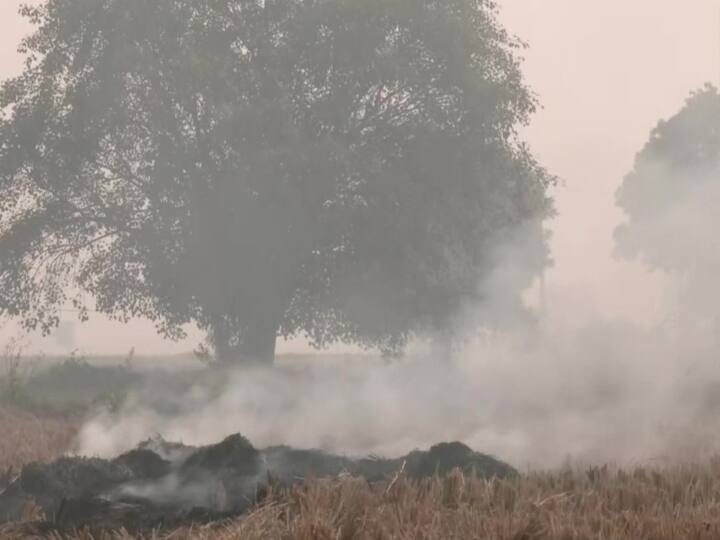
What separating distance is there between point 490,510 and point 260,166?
66.3ft

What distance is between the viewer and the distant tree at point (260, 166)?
2869 centimetres

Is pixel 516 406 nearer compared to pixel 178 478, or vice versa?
pixel 178 478

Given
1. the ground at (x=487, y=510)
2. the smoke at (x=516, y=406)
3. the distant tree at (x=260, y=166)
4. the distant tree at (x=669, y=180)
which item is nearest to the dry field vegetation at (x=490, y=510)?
the ground at (x=487, y=510)

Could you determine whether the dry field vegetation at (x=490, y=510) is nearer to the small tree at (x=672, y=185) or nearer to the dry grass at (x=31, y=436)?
the dry grass at (x=31, y=436)

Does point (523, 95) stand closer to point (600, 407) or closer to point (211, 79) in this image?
point (211, 79)

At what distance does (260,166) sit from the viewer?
90.6 feet

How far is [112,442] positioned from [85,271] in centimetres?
1464

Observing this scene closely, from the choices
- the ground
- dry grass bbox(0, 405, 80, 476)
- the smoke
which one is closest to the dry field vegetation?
the ground

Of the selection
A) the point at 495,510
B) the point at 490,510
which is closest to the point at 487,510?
the point at 495,510

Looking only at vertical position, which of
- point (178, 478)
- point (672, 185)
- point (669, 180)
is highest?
Answer: point (669, 180)

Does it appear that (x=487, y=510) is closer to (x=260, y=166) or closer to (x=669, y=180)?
(x=260, y=166)

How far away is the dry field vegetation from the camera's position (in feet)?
23.9

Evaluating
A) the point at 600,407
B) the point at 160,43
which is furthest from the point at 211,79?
the point at 600,407

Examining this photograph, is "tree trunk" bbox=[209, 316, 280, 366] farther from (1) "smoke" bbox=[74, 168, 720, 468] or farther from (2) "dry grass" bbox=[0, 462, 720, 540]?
(2) "dry grass" bbox=[0, 462, 720, 540]
